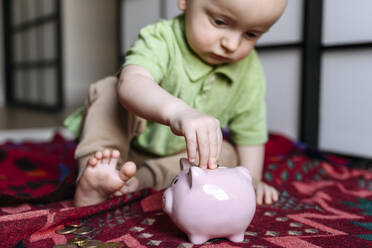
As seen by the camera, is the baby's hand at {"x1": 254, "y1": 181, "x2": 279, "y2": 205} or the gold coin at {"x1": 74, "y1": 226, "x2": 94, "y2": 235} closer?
the gold coin at {"x1": 74, "y1": 226, "x2": 94, "y2": 235}

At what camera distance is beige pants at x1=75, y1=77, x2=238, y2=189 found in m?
0.81

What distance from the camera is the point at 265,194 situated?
857mm

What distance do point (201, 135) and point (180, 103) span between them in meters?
0.08

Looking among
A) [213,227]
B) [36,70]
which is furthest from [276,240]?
[36,70]

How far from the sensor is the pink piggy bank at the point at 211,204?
57 centimetres

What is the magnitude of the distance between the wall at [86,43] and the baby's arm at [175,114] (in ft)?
9.24

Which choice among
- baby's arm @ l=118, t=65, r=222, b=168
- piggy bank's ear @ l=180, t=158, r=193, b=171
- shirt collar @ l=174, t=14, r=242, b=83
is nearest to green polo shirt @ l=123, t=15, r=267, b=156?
shirt collar @ l=174, t=14, r=242, b=83

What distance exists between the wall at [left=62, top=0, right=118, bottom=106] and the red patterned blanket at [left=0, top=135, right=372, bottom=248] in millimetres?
2536

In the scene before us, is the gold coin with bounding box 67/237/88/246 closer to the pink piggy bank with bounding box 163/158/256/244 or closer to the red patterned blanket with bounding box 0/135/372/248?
the red patterned blanket with bounding box 0/135/372/248

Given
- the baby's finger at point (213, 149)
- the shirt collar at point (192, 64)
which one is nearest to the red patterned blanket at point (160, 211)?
the baby's finger at point (213, 149)

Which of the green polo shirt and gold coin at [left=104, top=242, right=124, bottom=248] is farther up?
the green polo shirt

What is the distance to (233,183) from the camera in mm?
584

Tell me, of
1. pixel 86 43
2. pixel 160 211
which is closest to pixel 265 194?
pixel 160 211

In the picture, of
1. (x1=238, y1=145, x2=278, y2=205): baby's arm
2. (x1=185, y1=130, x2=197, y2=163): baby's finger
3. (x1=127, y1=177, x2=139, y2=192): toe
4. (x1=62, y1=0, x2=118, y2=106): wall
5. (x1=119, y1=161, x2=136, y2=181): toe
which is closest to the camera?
(x1=185, y1=130, x2=197, y2=163): baby's finger
